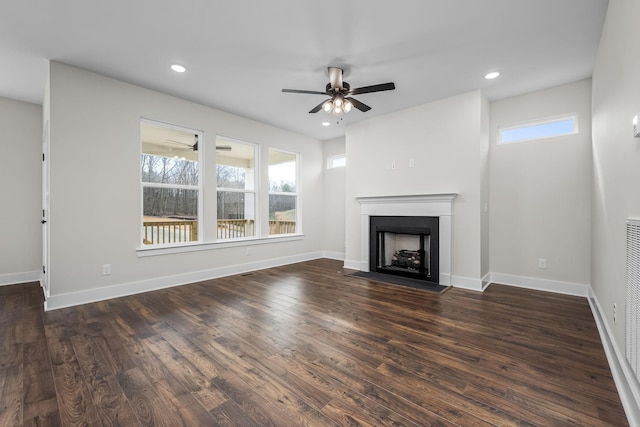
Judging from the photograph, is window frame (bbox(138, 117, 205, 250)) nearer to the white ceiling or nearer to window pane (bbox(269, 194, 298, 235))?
the white ceiling

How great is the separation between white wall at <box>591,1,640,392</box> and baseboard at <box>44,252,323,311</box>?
4654 millimetres

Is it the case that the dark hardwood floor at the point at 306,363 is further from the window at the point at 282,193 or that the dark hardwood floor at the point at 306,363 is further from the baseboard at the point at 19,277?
the window at the point at 282,193

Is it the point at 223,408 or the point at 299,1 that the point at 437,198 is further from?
the point at 223,408

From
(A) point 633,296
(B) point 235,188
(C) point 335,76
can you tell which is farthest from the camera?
(B) point 235,188

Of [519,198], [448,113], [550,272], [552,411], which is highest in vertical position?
[448,113]

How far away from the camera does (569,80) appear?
360 centimetres

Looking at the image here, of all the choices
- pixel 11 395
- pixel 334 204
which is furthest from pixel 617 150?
pixel 334 204

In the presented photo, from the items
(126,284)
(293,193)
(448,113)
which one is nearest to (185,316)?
(126,284)

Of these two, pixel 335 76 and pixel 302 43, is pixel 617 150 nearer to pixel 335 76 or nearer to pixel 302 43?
pixel 335 76

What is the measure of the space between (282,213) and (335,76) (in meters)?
3.36

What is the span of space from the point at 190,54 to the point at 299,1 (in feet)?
4.82

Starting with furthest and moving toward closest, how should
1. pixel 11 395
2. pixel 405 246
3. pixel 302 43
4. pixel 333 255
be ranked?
1. pixel 333 255
2. pixel 405 246
3. pixel 302 43
4. pixel 11 395

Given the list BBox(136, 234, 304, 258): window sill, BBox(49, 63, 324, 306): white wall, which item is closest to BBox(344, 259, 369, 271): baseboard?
BBox(136, 234, 304, 258): window sill

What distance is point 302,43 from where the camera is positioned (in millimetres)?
2801
